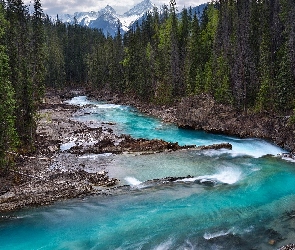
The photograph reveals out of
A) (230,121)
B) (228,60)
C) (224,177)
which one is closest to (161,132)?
(230,121)

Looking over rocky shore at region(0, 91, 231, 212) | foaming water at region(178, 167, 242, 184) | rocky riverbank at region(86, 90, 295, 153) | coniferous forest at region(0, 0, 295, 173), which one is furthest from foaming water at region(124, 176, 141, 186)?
rocky riverbank at region(86, 90, 295, 153)

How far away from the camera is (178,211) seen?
22266 millimetres

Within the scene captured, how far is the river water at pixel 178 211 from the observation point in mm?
18734

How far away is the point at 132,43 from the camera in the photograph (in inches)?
3374

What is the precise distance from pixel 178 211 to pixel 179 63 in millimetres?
58195

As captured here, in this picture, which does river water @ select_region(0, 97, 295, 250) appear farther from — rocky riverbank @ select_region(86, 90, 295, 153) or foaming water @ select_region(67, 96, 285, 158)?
rocky riverbank @ select_region(86, 90, 295, 153)

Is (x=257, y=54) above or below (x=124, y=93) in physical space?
above

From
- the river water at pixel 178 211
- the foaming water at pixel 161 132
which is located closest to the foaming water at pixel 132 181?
the river water at pixel 178 211

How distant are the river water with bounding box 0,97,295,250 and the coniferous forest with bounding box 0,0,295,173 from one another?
25.8 ft

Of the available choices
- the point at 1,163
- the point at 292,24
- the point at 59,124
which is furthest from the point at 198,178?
the point at 292,24

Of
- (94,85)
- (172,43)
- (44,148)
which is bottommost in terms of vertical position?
(44,148)

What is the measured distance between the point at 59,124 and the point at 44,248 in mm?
33206

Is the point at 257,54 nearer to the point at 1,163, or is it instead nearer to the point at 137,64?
the point at 137,64

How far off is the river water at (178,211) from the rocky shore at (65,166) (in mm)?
1094
